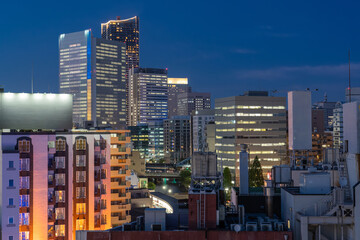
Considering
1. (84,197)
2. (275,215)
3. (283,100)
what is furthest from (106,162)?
(283,100)

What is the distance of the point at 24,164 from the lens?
2343 inches

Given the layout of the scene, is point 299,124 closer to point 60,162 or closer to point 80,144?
point 80,144

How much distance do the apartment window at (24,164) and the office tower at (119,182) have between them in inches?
602

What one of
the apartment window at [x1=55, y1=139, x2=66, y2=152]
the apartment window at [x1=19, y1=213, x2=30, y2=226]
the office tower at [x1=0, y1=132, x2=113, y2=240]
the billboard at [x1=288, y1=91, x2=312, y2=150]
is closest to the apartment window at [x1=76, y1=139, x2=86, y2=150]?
the office tower at [x1=0, y1=132, x2=113, y2=240]

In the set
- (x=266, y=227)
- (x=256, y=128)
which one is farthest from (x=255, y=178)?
(x=266, y=227)

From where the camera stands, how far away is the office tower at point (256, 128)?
612 feet

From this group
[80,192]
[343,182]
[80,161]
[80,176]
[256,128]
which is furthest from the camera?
[256,128]

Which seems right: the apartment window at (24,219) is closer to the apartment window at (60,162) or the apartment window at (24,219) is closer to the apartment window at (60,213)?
the apartment window at (60,213)

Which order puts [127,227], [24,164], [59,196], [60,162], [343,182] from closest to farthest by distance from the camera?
[343,182]
[127,227]
[24,164]
[59,196]
[60,162]

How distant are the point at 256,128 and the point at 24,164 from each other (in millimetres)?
140258

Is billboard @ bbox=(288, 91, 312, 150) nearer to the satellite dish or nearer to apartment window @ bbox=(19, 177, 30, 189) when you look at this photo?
apartment window @ bbox=(19, 177, 30, 189)

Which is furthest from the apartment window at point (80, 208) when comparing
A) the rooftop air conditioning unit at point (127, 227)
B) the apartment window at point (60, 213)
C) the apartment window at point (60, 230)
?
the rooftop air conditioning unit at point (127, 227)

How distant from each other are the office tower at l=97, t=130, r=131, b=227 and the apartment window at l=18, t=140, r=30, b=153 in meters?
14.7

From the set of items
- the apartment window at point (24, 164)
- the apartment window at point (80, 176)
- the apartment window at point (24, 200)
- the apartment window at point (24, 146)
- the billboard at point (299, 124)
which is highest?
the billboard at point (299, 124)
